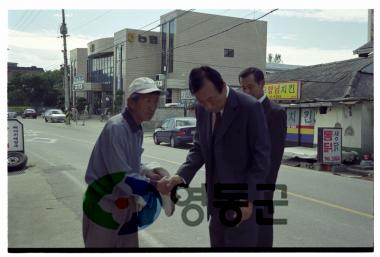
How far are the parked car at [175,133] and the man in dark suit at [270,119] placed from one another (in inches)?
50.7

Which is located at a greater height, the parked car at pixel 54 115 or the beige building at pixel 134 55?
the beige building at pixel 134 55

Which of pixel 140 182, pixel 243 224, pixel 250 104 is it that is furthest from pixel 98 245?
pixel 250 104

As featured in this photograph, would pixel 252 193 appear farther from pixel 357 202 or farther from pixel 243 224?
pixel 357 202

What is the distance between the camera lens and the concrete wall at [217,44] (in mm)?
3639

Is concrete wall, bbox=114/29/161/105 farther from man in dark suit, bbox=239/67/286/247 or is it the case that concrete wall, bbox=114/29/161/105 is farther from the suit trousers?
the suit trousers

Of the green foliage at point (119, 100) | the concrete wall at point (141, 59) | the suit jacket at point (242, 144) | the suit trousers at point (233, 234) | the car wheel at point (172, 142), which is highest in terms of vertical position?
the concrete wall at point (141, 59)

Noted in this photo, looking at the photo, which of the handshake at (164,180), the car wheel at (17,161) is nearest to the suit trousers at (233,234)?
the handshake at (164,180)

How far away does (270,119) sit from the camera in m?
3.11

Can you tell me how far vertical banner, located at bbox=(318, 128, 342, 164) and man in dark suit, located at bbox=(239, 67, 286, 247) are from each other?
6664 mm

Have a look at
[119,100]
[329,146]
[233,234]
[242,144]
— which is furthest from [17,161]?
[329,146]

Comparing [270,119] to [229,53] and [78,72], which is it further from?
[78,72]

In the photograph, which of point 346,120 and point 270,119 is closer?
point 270,119

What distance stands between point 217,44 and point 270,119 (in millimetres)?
1250

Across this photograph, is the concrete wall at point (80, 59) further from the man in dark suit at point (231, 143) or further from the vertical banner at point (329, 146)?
the vertical banner at point (329, 146)
